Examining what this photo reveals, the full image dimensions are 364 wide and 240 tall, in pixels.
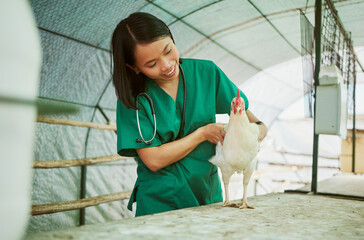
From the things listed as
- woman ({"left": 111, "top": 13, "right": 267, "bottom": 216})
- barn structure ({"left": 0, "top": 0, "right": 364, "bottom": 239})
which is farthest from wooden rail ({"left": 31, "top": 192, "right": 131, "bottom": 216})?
woman ({"left": 111, "top": 13, "right": 267, "bottom": 216})

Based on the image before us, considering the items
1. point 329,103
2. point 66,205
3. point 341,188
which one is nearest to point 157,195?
point 329,103

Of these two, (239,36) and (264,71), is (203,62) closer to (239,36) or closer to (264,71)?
(239,36)

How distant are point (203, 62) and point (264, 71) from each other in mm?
6078

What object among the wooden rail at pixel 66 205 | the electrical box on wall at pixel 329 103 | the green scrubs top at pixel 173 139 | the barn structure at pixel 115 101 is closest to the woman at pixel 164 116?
the green scrubs top at pixel 173 139

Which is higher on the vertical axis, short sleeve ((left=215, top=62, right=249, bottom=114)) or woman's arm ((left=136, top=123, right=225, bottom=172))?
short sleeve ((left=215, top=62, right=249, bottom=114))

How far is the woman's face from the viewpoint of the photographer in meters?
1.21

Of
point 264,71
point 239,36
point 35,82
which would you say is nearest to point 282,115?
point 264,71

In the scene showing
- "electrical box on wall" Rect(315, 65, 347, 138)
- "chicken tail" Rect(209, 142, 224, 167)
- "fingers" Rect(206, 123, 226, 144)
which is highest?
"electrical box on wall" Rect(315, 65, 347, 138)

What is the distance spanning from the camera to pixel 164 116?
4.46 ft

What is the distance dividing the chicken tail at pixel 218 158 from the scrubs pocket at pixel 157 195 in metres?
0.21

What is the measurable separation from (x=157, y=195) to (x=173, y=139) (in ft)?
0.88

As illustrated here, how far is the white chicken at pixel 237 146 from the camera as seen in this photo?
1.31m

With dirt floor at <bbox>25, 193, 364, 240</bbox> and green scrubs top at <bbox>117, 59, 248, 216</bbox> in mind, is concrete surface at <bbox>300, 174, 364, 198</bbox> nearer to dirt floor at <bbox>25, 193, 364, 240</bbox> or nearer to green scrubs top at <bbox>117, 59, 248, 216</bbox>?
dirt floor at <bbox>25, 193, 364, 240</bbox>

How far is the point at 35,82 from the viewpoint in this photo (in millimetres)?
413
